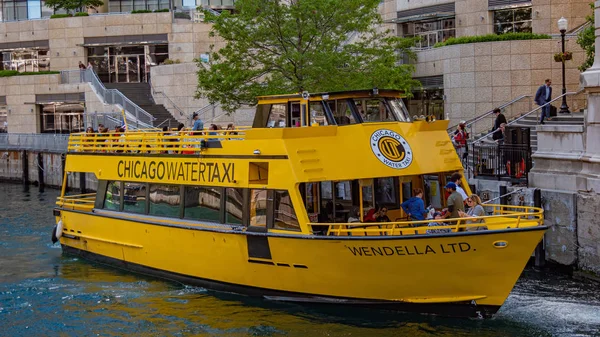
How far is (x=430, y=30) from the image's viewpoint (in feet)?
149

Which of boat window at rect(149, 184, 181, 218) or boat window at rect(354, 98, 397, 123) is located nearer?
boat window at rect(354, 98, 397, 123)

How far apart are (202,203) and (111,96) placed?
33607mm

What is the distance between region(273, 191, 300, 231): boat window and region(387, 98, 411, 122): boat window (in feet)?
10.0

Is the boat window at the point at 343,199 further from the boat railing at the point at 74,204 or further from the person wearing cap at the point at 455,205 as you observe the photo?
the boat railing at the point at 74,204

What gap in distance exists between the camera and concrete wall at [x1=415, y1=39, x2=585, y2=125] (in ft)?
122

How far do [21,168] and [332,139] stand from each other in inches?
1456

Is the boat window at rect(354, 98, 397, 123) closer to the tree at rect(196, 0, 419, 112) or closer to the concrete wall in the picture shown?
the tree at rect(196, 0, 419, 112)

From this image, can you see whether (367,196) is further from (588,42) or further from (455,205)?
(588,42)

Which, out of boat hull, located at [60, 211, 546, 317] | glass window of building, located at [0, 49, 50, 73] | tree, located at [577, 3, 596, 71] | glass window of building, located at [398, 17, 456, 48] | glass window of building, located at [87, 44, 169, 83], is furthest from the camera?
glass window of building, located at [0, 49, 50, 73]

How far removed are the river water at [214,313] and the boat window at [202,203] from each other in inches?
68.3

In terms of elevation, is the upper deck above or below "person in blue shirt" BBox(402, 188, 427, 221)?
above

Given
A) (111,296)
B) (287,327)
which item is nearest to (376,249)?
(287,327)

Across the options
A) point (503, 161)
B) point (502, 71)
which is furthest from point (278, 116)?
point (502, 71)


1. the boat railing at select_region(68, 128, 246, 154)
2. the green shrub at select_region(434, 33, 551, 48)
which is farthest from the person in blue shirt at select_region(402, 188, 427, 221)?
the green shrub at select_region(434, 33, 551, 48)
